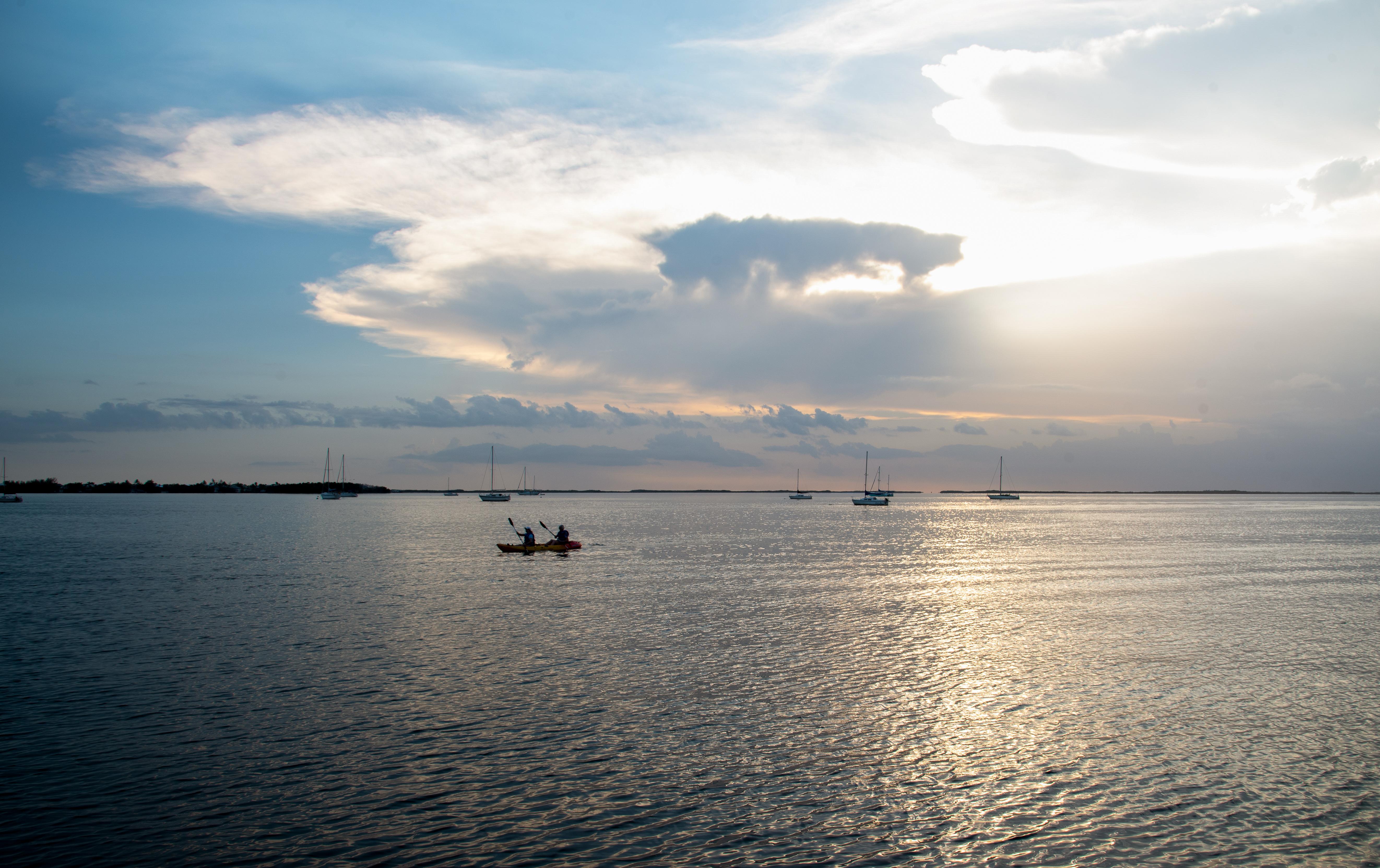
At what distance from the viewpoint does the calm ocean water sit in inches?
577

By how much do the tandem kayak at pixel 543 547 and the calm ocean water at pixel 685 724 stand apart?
789 inches

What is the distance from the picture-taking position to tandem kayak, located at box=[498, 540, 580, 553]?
71.6 m

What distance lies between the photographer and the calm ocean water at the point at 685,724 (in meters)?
14.7

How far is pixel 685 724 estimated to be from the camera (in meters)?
21.3

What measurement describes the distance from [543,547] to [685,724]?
52.5 metres

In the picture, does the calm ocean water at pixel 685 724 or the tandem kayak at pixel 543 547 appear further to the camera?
the tandem kayak at pixel 543 547

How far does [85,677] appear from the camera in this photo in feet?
84.4

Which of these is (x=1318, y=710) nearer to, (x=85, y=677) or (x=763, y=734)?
(x=763, y=734)

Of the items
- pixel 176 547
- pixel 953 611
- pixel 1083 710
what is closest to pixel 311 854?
pixel 1083 710

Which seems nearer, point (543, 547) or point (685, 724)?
point (685, 724)

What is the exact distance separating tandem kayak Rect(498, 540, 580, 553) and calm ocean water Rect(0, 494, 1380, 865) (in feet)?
65.8

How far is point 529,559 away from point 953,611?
38495 mm

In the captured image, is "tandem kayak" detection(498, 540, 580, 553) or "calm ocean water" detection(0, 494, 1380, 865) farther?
"tandem kayak" detection(498, 540, 580, 553)

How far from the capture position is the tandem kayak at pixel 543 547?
235ft
